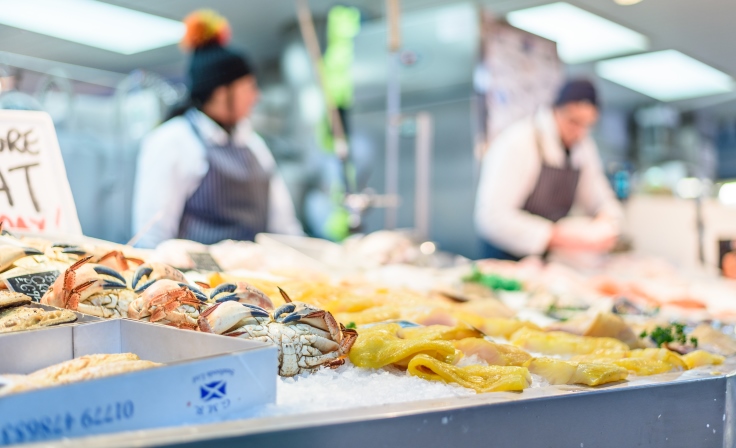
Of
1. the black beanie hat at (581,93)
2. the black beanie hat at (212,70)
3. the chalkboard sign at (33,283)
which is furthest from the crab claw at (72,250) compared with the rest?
the black beanie hat at (581,93)

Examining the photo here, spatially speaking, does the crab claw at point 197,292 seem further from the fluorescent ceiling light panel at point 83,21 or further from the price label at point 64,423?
the fluorescent ceiling light panel at point 83,21

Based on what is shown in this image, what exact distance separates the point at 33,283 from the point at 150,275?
0.20 m

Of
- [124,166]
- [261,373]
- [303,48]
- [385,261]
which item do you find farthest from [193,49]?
[303,48]

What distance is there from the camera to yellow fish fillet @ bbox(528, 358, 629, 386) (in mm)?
1119

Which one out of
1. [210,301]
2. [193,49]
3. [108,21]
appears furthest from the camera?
[193,49]

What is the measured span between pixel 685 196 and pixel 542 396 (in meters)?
5.04

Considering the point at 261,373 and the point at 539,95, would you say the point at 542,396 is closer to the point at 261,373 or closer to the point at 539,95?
the point at 261,373

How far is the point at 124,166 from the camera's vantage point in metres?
3.28

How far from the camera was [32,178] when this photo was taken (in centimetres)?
155

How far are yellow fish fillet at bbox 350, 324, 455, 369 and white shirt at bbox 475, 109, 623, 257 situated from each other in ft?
10.8

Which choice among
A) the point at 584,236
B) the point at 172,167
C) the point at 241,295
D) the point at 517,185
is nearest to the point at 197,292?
the point at 241,295

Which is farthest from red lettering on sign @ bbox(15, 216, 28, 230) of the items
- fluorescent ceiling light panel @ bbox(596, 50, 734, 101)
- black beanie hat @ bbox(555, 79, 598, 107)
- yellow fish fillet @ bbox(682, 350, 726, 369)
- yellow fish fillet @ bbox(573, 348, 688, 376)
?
black beanie hat @ bbox(555, 79, 598, 107)

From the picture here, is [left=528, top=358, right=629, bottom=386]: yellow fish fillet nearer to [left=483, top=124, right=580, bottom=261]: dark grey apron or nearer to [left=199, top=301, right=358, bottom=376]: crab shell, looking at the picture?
[left=199, top=301, right=358, bottom=376]: crab shell

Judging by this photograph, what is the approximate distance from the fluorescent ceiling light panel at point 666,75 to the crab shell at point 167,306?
2.35m
